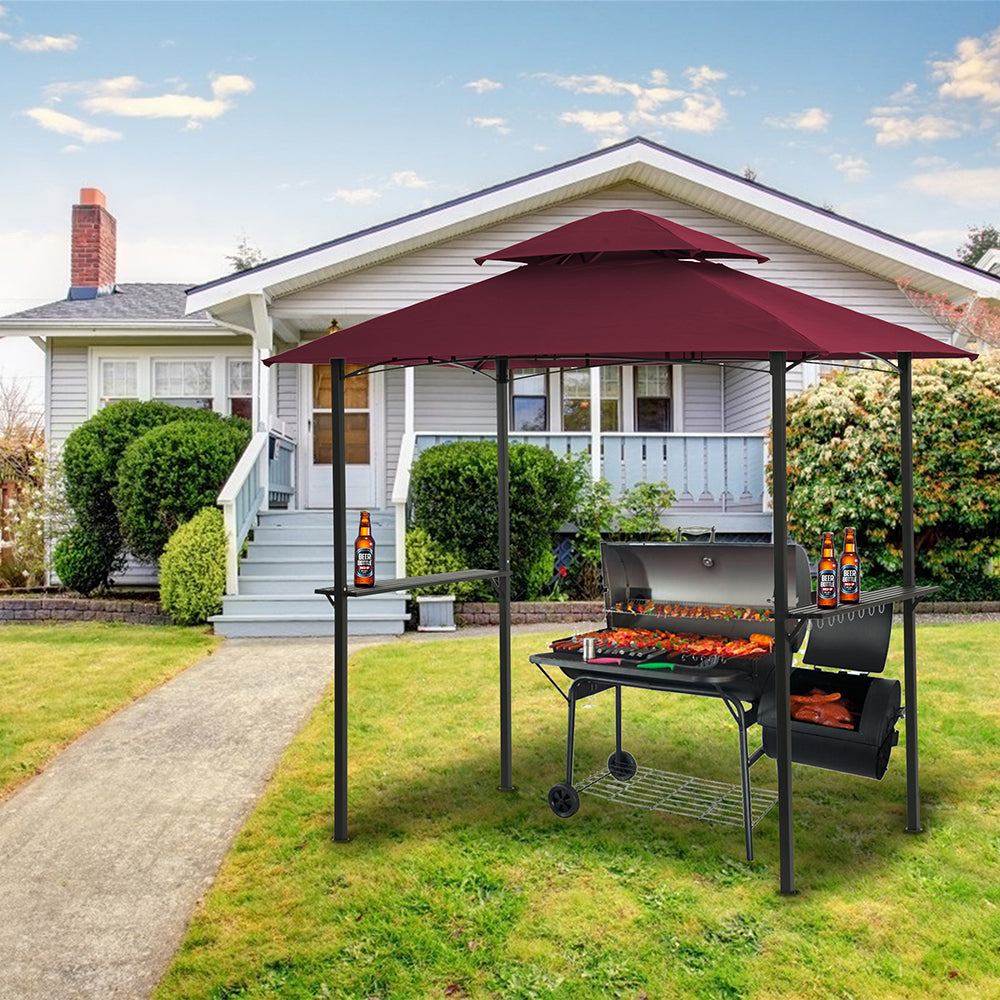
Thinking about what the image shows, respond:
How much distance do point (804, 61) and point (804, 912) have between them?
2986cm

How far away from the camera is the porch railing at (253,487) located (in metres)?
11.6

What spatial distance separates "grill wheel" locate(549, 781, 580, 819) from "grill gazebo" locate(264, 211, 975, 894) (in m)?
0.53

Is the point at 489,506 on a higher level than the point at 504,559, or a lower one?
higher

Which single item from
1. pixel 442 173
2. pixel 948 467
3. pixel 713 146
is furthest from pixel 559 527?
pixel 442 173

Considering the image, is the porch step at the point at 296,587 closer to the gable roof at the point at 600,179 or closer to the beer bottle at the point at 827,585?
the gable roof at the point at 600,179

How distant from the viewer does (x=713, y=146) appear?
3550 cm

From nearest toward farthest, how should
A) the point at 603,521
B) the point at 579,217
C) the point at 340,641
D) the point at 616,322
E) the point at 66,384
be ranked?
the point at 616,322 < the point at 340,641 < the point at 603,521 < the point at 579,217 < the point at 66,384

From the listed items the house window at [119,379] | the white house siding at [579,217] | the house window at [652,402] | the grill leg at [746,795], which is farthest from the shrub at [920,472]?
the house window at [119,379]

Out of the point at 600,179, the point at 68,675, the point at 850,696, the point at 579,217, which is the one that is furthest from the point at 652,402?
the point at 850,696

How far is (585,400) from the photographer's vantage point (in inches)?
615

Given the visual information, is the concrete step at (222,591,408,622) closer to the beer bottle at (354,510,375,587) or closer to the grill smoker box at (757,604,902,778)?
the beer bottle at (354,510,375,587)

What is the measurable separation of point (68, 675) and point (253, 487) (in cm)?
447

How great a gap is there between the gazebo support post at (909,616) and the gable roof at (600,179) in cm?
893

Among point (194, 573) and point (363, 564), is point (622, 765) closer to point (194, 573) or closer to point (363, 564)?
point (363, 564)
